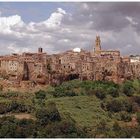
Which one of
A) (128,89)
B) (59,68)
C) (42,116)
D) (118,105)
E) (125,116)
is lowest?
(125,116)

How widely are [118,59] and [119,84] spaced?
3586mm

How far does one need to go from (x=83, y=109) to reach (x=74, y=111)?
0.68 meters

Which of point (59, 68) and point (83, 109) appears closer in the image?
point (83, 109)

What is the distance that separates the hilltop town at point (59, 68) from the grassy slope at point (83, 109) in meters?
2.49

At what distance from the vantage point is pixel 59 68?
29938 millimetres

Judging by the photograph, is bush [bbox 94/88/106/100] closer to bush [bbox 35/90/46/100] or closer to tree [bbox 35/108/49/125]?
bush [bbox 35/90/46/100]

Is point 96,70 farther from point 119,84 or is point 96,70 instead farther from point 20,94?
point 20,94

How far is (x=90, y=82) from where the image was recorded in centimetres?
2955

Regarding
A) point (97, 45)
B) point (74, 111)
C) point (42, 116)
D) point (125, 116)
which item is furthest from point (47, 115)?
point (97, 45)

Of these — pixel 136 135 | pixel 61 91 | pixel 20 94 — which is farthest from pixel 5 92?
pixel 136 135

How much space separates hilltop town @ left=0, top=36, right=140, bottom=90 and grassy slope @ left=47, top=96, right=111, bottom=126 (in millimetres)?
2494

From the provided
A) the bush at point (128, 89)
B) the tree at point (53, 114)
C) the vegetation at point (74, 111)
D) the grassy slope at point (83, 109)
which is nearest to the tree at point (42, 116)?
the vegetation at point (74, 111)

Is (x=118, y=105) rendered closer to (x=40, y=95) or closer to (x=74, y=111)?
(x=74, y=111)

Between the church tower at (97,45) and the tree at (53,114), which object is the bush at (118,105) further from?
the church tower at (97,45)
